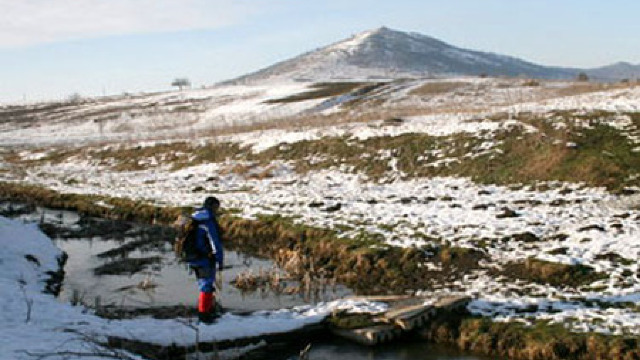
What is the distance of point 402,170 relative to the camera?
29.1 m

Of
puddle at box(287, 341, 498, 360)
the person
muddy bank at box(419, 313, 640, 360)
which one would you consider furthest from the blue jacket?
muddy bank at box(419, 313, 640, 360)

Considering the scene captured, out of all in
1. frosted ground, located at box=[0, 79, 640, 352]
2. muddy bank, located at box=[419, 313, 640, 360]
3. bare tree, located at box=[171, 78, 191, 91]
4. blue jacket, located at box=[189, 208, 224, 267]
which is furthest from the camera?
bare tree, located at box=[171, 78, 191, 91]

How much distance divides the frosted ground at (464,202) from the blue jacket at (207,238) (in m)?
5.66

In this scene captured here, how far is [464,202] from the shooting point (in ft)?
74.2

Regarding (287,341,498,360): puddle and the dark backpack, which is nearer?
(287,341,498,360): puddle

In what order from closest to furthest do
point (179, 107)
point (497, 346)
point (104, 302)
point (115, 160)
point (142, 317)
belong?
1. point (497, 346)
2. point (142, 317)
3. point (104, 302)
4. point (115, 160)
5. point (179, 107)

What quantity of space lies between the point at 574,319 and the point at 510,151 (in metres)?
15.1

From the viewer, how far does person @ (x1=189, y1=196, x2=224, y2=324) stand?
12.9 metres

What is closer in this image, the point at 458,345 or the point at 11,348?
the point at 11,348

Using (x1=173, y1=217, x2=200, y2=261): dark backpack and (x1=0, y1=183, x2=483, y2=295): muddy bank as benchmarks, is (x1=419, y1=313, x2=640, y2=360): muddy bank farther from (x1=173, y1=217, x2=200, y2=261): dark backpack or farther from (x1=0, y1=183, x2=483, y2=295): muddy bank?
(x1=173, y1=217, x2=200, y2=261): dark backpack

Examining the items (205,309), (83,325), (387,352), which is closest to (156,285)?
(205,309)

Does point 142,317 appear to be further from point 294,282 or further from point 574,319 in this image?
point 574,319

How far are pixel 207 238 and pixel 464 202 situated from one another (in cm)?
1215

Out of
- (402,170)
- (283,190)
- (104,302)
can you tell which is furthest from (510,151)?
(104,302)
